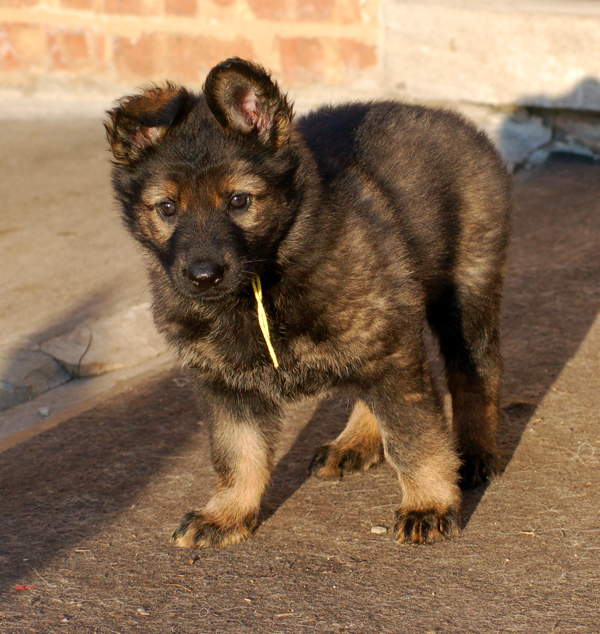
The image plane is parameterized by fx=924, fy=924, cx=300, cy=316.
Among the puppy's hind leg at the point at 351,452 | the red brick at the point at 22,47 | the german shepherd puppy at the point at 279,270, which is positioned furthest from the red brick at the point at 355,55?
the puppy's hind leg at the point at 351,452

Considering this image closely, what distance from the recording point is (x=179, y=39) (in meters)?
8.24

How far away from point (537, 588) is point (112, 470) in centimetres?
174

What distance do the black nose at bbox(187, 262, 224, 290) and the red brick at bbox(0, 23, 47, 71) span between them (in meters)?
6.71

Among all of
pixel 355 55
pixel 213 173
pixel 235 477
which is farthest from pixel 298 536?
pixel 355 55

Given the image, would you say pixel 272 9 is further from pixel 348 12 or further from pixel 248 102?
pixel 248 102

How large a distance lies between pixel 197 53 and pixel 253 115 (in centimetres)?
559

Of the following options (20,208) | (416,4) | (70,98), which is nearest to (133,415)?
(20,208)

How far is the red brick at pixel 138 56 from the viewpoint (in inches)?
329

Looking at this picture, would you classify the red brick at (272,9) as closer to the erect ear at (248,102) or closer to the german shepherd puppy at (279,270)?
the german shepherd puppy at (279,270)

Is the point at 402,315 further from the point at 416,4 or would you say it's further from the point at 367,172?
the point at 416,4

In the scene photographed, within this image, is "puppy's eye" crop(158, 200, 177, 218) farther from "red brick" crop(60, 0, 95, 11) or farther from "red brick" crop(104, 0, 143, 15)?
"red brick" crop(60, 0, 95, 11)

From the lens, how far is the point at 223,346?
310 centimetres

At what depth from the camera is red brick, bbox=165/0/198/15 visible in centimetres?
805

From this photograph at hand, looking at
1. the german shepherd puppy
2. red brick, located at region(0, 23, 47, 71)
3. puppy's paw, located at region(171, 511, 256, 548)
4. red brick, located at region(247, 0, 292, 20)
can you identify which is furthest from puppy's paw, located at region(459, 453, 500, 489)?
red brick, located at region(0, 23, 47, 71)
